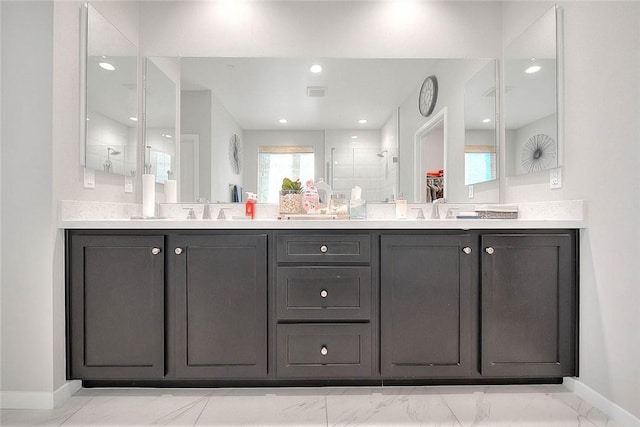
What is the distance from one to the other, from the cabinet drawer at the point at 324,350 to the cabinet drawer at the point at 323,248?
1.09ft

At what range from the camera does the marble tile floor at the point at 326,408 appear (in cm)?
168

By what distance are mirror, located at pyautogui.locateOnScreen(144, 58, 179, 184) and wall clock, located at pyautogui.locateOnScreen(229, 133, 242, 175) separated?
0.37 metres

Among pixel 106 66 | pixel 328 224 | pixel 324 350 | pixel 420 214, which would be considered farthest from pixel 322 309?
pixel 106 66

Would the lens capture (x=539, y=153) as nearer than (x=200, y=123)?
Yes

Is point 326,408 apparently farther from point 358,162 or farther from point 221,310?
point 358,162

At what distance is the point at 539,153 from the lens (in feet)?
7.12

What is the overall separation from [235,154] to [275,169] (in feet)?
0.94

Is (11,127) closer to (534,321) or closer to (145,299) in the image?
(145,299)

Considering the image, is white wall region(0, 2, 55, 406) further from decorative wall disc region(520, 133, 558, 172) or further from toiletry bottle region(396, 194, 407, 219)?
decorative wall disc region(520, 133, 558, 172)

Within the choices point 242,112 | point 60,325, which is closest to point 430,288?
point 242,112

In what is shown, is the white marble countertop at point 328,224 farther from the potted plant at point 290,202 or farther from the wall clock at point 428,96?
the wall clock at point 428,96

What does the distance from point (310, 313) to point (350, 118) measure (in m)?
1.34

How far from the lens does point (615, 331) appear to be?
1.70 metres

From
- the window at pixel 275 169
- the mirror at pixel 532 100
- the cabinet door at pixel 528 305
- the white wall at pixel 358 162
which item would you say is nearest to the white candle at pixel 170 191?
the window at pixel 275 169
